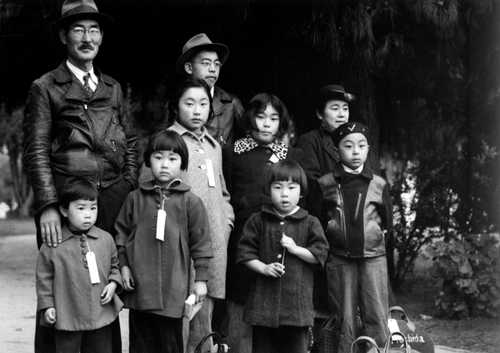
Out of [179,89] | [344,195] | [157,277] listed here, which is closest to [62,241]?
[157,277]

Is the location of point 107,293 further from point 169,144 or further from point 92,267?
point 169,144

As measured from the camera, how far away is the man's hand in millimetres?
3992

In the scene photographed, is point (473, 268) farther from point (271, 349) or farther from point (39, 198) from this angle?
point (39, 198)

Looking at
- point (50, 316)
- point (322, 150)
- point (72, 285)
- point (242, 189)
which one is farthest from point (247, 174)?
point (50, 316)

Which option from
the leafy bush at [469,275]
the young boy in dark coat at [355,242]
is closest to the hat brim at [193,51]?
the young boy in dark coat at [355,242]

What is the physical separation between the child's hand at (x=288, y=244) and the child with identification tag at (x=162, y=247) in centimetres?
39

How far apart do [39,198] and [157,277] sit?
71 cm

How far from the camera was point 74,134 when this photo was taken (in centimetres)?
411

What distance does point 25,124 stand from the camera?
4.18m

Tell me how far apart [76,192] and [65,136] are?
33 centimetres

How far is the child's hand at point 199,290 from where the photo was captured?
412cm

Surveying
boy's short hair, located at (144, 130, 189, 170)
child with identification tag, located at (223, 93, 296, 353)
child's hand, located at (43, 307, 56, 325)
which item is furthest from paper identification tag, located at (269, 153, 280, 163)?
child's hand, located at (43, 307, 56, 325)

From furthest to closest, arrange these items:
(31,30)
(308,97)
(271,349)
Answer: (31,30) → (308,97) → (271,349)

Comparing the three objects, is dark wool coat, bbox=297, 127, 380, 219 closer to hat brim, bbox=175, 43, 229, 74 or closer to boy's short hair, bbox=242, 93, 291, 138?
boy's short hair, bbox=242, 93, 291, 138
